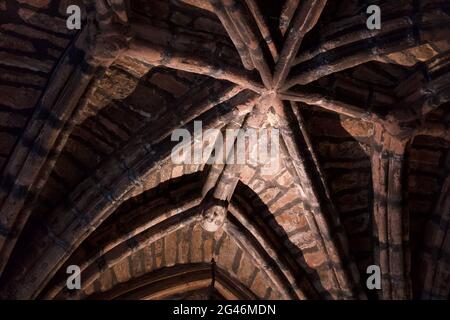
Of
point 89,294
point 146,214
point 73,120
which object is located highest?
point 73,120

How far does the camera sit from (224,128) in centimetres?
648

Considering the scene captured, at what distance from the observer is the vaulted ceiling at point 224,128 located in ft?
19.4

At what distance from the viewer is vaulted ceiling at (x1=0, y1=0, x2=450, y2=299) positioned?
5.91 m

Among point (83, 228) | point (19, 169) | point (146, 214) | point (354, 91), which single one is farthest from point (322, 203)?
point (19, 169)

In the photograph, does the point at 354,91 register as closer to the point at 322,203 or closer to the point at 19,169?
the point at 322,203

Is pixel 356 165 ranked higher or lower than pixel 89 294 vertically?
higher

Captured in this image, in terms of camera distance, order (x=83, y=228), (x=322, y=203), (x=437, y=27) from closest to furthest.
Result: (x=437, y=27), (x=83, y=228), (x=322, y=203)

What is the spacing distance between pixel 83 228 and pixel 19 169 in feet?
2.25

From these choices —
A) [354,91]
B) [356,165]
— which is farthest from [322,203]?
[354,91]

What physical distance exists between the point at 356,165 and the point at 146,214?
1.74 m

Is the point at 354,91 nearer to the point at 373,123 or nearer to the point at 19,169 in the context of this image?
the point at 373,123

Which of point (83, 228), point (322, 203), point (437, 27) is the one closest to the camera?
point (437, 27)

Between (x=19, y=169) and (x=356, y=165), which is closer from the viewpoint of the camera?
(x=19, y=169)

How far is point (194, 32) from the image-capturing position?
6004 mm
